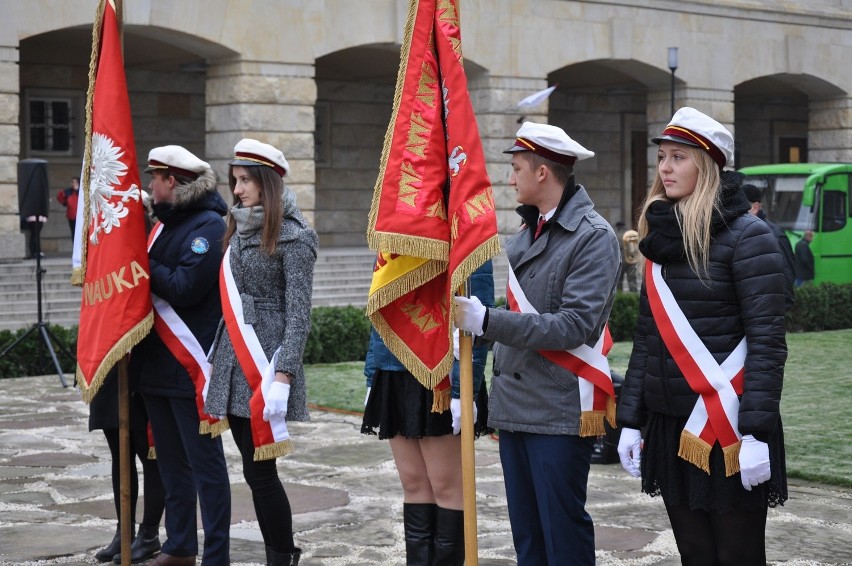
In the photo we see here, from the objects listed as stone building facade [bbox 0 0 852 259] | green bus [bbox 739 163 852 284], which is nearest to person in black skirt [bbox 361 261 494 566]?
stone building facade [bbox 0 0 852 259]

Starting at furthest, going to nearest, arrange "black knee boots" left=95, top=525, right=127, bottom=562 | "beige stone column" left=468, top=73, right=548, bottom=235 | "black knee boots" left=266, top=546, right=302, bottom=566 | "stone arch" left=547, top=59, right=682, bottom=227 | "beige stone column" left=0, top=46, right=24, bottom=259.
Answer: "stone arch" left=547, top=59, right=682, bottom=227
"beige stone column" left=468, top=73, right=548, bottom=235
"beige stone column" left=0, top=46, right=24, bottom=259
"black knee boots" left=95, top=525, right=127, bottom=562
"black knee boots" left=266, top=546, right=302, bottom=566

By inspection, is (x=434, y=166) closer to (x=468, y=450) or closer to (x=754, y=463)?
(x=468, y=450)

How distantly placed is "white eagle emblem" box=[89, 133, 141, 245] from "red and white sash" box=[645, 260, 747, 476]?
8.87 ft

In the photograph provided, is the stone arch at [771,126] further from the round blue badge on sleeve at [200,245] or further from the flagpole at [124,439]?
the flagpole at [124,439]

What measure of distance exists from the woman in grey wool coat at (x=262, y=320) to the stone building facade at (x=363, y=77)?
1381 cm

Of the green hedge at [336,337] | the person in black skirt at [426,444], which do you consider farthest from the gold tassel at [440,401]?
the green hedge at [336,337]

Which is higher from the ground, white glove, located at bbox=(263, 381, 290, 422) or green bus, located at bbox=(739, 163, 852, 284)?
green bus, located at bbox=(739, 163, 852, 284)

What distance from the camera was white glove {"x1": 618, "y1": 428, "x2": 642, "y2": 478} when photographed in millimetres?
4395

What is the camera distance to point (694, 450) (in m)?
4.20

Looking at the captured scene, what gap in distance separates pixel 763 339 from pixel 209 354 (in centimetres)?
250

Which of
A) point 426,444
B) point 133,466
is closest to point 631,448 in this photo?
point 426,444

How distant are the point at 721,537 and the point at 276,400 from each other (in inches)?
75.3

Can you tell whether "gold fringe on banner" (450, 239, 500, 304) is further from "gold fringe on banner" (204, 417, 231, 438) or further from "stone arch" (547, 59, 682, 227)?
"stone arch" (547, 59, 682, 227)

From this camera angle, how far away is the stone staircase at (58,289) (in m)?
17.6
